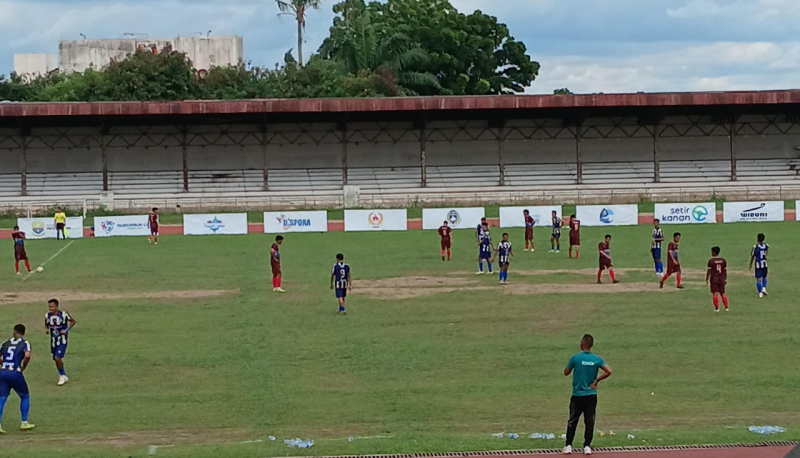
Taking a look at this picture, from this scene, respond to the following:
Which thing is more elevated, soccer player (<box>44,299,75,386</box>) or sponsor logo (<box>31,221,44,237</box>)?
sponsor logo (<box>31,221,44,237</box>)

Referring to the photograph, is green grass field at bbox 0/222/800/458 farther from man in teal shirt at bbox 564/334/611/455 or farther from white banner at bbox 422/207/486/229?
white banner at bbox 422/207/486/229

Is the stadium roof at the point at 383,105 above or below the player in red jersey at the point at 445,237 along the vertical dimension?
above

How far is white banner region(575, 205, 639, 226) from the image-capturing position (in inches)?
1983

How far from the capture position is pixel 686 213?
5038 cm

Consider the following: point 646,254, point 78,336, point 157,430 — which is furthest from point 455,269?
point 157,430

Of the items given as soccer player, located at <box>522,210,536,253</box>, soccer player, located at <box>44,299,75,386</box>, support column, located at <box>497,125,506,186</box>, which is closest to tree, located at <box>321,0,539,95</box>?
support column, located at <box>497,125,506,186</box>

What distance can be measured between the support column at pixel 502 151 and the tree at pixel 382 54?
1962cm

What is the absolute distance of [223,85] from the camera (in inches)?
3388

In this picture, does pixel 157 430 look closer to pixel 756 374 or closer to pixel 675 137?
pixel 756 374

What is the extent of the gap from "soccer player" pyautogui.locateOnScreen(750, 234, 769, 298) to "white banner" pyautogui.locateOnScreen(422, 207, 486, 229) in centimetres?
2494

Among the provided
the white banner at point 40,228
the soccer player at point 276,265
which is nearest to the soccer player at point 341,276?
the soccer player at point 276,265

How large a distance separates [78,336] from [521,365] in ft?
34.0

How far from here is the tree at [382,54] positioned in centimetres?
8688

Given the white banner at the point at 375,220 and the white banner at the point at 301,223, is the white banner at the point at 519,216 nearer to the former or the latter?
the white banner at the point at 375,220
